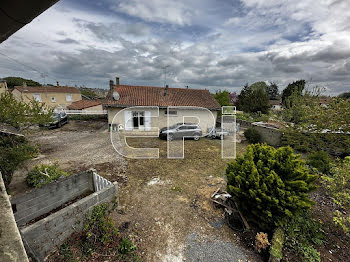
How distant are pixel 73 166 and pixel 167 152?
17.2ft

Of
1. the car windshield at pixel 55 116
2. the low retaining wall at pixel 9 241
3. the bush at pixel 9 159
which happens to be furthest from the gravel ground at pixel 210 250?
the car windshield at pixel 55 116

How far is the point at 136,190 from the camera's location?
6117 millimetres

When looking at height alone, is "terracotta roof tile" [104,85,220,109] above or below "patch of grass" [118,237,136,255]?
above

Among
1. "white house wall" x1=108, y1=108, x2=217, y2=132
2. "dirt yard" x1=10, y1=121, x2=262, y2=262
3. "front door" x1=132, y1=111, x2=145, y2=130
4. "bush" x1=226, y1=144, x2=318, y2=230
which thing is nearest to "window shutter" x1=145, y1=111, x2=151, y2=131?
"white house wall" x1=108, y1=108, x2=217, y2=132

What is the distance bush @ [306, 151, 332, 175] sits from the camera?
22.6 ft

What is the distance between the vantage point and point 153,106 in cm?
1467

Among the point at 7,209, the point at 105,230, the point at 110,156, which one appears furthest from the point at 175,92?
the point at 7,209

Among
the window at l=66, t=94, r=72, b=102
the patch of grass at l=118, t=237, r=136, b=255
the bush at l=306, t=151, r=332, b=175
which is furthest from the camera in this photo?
the window at l=66, t=94, r=72, b=102

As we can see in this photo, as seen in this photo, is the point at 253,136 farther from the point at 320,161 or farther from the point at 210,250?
the point at 210,250

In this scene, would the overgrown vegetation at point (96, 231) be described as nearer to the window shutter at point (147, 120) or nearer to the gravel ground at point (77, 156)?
the gravel ground at point (77, 156)

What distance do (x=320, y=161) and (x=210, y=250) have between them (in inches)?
258

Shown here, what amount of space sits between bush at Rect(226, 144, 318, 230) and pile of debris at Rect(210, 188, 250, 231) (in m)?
0.32

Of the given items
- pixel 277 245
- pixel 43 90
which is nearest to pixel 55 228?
pixel 277 245

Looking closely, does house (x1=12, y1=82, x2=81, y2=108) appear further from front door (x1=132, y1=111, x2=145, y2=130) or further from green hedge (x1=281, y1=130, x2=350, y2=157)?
green hedge (x1=281, y1=130, x2=350, y2=157)
